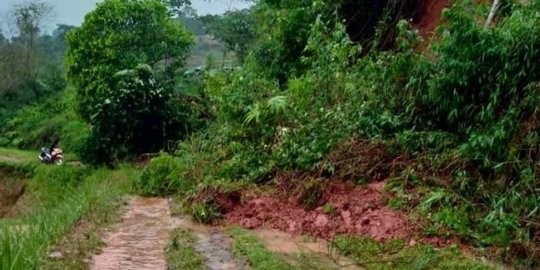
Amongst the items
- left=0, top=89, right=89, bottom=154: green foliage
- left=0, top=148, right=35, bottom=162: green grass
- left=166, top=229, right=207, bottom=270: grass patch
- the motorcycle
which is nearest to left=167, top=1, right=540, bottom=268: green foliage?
left=166, top=229, right=207, bottom=270: grass patch

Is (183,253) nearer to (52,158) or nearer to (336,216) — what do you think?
(336,216)

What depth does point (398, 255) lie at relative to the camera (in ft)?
17.3

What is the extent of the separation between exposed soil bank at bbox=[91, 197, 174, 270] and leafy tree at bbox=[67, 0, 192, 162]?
516 centimetres

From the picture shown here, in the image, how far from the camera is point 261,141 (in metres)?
8.77

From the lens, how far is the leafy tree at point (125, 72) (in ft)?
43.6

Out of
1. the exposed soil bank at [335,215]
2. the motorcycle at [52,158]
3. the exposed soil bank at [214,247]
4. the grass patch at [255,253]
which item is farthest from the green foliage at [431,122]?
the motorcycle at [52,158]

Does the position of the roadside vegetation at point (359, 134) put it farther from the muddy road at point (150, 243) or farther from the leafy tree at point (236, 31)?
the leafy tree at point (236, 31)

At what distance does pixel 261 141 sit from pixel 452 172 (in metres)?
3.22

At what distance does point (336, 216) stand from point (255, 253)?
1.26 meters

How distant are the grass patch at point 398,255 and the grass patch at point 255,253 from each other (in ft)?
2.24

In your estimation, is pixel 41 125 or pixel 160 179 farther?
pixel 41 125

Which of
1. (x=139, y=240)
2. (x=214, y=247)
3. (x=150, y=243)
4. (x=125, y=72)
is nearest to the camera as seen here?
(x=214, y=247)

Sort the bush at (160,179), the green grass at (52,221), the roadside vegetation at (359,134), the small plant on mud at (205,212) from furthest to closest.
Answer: the bush at (160,179)
the small plant on mud at (205,212)
the roadside vegetation at (359,134)
the green grass at (52,221)

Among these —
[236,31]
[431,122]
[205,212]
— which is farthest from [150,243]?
[236,31]
